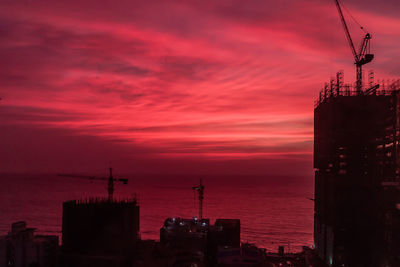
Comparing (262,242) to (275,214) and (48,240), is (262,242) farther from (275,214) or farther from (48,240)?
(48,240)

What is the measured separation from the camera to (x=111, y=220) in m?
51.2

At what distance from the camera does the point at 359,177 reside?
70.3 m

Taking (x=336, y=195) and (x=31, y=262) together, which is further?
(x=336, y=195)

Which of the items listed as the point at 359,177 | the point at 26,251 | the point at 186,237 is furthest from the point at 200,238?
the point at 359,177

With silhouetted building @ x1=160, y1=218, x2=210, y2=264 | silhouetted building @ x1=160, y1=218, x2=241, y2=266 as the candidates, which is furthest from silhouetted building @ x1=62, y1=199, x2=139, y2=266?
silhouetted building @ x1=160, y1=218, x2=210, y2=264

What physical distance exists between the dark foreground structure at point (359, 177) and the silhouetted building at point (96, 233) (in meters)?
33.8

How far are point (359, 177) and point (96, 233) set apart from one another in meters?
43.6

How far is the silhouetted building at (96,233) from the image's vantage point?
156 ft

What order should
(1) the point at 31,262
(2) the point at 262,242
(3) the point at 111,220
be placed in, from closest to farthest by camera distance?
1. (1) the point at 31,262
2. (3) the point at 111,220
3. (2) the point at 262,242

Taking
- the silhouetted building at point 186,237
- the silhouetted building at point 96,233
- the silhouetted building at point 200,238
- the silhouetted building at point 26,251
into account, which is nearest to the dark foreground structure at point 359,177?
the silhouetted building at point 200,238

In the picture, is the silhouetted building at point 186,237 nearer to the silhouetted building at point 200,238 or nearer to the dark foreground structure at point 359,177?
the silhouetted building at point 200,238

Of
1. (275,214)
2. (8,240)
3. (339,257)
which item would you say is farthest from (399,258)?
(275,214)

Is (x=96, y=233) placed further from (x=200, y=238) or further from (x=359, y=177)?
(x=359, y=177)

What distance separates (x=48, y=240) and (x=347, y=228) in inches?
1744
